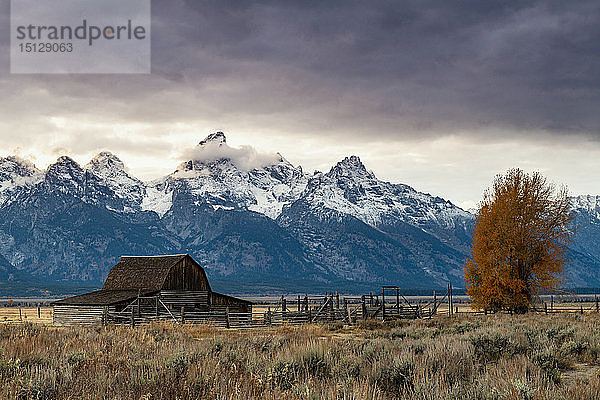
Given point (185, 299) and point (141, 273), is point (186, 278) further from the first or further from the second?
point (141, 273)

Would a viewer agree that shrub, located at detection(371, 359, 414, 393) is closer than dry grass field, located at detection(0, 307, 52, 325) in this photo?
Yes

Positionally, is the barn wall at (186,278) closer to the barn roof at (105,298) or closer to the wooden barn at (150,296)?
the wooden barn at (150,296)

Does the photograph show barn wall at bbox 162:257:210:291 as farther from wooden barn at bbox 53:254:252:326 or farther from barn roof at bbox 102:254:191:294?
barn roof at bbox 102:254:191:294

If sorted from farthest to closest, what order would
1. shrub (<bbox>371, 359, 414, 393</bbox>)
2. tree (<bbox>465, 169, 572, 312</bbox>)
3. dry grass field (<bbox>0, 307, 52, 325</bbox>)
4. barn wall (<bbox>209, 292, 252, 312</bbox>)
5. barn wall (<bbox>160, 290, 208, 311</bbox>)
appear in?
dry grass field (<bbox>0, 307, 52, 325</bbox>) < barn wall (<bbox>209, 292, 252, 312</bbox>) < barn wall (<bbox>160, 290, 208, 311</bbox>) < tree (<bbox>465, 169, 572, 312</bbox>) < shrub (<bbox>371, 359, 414, 393</bbox>)

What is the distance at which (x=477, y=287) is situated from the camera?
139 ft

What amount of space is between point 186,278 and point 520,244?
2659cm

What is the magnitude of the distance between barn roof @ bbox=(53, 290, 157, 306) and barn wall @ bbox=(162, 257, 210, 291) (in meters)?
2.20

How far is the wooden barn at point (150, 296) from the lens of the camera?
146 feet

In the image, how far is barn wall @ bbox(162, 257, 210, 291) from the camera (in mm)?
48162

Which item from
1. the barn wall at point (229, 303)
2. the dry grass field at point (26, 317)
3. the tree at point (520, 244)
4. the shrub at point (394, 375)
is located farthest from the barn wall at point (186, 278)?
the shrub at point (394, 375)

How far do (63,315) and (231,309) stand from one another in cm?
1375

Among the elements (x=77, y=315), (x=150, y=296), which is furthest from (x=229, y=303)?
(x=77, y=315)

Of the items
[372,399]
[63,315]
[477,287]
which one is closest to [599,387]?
[372,399]

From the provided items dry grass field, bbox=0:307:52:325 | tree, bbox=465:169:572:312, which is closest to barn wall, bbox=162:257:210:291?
dry grass field, bbox=0:307:52:325
